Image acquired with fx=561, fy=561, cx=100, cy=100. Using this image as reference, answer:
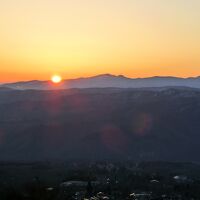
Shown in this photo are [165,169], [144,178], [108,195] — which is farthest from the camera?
[165,169]

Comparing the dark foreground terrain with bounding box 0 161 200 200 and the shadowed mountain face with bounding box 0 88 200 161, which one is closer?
the dark foreground terrain with bounding box 0 161 200 200

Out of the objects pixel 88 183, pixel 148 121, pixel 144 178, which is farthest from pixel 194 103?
pixel 88 183

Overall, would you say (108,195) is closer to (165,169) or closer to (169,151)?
(165,169)

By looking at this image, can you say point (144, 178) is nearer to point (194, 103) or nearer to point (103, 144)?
point (103, 144)

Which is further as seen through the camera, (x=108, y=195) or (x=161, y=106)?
(x=161, y=106)

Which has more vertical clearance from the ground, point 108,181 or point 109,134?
point 108,181

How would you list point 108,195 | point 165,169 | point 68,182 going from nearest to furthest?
point 108,195, point 68,182, point 165,169

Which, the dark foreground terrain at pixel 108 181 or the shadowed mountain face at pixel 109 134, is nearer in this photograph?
the dark foreground terrain at pixel 108 181

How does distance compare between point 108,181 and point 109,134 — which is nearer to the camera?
point 108,181
